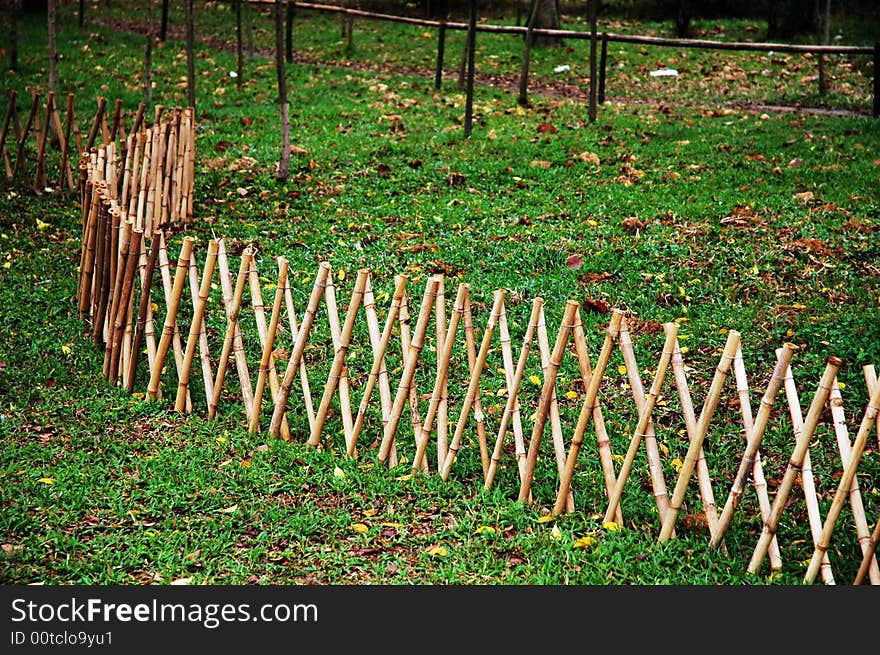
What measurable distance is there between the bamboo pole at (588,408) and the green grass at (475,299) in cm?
13

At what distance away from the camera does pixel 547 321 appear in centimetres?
566

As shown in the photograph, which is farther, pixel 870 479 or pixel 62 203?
pixel 62 203

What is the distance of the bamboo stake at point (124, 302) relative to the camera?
4957 mm

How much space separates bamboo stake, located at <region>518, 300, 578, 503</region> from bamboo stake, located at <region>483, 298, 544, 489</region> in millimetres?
45

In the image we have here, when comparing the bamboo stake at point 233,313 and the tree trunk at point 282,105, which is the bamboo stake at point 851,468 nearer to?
the bamboo stake at point 233,313

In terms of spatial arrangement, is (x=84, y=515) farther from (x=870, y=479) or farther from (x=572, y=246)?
(x=572, y=246)

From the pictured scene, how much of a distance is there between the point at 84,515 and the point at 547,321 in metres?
3.01

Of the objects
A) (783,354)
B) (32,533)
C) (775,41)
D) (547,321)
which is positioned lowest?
(32,533)

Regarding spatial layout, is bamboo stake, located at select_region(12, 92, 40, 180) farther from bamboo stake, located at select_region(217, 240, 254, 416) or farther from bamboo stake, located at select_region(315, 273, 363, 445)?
bamboo stake, located at select_region(315, 273, 363, 445)

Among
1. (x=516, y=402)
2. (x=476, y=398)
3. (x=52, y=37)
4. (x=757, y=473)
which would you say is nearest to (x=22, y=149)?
(x=52, y=37)

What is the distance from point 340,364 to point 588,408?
4.11ft

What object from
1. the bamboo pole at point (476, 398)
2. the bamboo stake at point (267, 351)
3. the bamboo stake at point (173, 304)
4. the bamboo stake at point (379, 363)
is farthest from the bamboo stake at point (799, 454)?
the bamboo stake at point (173, 304)

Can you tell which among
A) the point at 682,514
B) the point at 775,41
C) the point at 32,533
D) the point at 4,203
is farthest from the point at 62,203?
the point at 775,41

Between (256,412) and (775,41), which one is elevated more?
(775,41)
